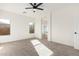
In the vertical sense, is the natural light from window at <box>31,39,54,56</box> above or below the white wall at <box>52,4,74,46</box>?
below

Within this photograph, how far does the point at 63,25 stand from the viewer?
5.35 metres

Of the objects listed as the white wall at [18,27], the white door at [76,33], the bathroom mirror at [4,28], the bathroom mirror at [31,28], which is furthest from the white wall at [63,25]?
the bathroom mirror at [4,28]

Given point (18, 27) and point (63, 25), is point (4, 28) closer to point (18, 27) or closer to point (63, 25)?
point (18, 27)

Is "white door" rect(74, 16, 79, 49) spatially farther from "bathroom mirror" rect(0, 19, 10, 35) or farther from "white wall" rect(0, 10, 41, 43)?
Result: "bathroom mirror" rect(0, 19, 10, 35)

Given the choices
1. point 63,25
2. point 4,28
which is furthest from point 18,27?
point 63,25

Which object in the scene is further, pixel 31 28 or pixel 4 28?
pixel 31 28

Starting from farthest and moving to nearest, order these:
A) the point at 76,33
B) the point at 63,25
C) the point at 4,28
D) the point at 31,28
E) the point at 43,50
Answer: the point at 31,28
the point at 63,25
the point at 76,33
the point at 4,28
the point at 43,50

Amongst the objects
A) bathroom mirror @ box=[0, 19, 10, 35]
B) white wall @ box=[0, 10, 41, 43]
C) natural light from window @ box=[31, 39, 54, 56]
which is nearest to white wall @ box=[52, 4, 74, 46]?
natural light from window @ box=[31, 39, 54, 56]

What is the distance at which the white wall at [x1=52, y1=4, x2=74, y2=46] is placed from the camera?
4859 mm

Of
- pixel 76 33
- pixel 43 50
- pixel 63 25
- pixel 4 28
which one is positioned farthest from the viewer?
pixel 63 25

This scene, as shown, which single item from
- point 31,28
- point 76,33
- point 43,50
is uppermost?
point 31,28

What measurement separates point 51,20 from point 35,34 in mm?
1735

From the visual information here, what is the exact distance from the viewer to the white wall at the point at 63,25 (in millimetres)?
4859

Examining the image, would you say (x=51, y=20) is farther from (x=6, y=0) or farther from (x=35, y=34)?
(x=6, y=0)
